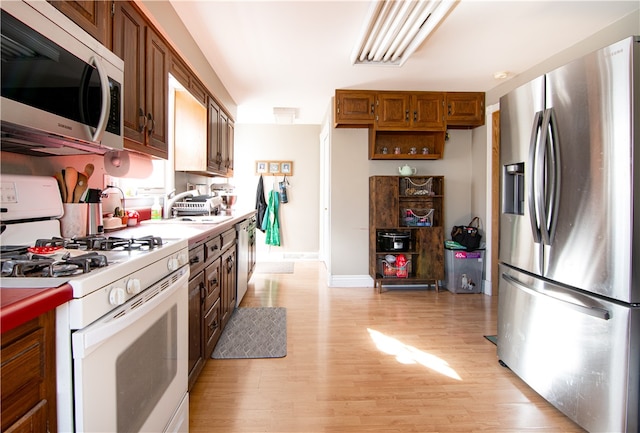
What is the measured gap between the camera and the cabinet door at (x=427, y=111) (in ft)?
12.9

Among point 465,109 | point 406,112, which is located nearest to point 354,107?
point 406,112

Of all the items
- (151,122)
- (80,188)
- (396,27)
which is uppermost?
(396,27)

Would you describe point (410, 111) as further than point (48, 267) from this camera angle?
Yes

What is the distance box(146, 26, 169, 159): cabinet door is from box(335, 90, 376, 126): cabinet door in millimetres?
2171

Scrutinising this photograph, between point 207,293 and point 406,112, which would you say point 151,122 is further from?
point 406,112

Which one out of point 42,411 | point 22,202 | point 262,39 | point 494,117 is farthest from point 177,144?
point 494,117

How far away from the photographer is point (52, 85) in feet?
3.58

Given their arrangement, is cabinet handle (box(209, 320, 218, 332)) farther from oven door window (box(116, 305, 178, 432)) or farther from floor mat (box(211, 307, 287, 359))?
oven door window (box(116, 305, 178, 432))

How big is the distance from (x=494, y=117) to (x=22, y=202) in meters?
4.36

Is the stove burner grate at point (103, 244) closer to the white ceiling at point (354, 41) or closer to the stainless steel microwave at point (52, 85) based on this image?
the stainless steel microwave at point (52, 85)

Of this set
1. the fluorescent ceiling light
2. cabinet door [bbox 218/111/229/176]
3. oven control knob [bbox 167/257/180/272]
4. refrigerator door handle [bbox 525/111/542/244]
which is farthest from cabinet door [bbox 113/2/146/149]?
refrigerator door handle [bbox 525/111/542/244]

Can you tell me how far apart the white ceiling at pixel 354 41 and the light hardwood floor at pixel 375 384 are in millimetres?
2492

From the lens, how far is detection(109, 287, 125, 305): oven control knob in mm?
880

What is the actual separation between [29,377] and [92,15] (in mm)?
1452
